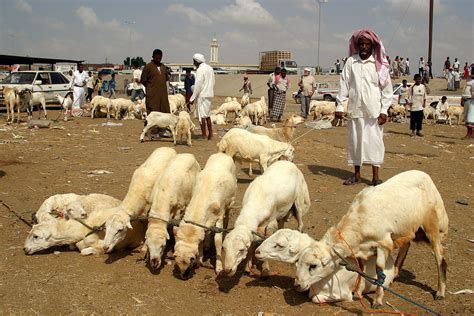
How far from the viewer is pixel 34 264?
521cm

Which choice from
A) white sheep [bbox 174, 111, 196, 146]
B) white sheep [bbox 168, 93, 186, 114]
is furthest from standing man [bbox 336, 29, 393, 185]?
white sheep [bbox 168, 93, 186, 114]

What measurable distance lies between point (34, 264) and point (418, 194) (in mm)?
4116

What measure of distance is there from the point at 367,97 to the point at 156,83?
650cm

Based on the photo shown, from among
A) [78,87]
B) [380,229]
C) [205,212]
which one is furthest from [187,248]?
[78,87]

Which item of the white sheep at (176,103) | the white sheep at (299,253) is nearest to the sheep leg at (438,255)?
the white sheep at (299,253)

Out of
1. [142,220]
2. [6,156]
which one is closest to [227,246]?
[142,220]

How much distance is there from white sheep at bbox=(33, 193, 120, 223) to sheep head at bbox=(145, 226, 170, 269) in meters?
1.16

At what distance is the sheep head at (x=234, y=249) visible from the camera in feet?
14.5

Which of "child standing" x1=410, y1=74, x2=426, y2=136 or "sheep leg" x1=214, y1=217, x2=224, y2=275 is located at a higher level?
"child standing" x1=410, y1=74, x2=426, y2=136

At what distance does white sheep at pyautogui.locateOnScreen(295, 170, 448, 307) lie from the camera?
14.0ft

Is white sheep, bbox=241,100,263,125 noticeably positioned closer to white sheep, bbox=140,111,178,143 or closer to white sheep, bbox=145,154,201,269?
white sheep, bbox=140,111,178,143

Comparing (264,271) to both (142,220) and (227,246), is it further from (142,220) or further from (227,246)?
(142,220)

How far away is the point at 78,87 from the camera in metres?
20.4

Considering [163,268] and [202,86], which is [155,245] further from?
[202,86]
